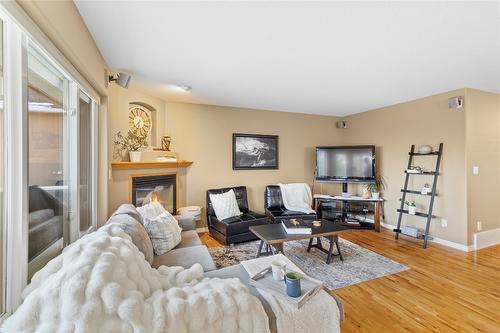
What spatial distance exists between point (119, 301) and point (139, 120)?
135 inches

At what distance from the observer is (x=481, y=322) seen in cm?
195

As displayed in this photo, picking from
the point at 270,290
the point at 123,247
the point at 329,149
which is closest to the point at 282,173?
the point at 329,149

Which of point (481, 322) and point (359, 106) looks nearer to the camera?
point (481, 322)

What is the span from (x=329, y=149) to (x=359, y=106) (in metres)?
1.02

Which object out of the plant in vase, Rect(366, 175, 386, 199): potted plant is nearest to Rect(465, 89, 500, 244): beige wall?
the plant in vase

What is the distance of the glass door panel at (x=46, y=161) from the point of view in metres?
1.31

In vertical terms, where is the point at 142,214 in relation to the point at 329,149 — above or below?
below

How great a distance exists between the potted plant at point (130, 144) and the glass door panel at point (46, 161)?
→ 1496 mm

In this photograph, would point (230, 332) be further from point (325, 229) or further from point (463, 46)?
point (463, 46)

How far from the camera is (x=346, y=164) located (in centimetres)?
489

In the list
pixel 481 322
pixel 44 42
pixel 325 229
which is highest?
pixel 44 42

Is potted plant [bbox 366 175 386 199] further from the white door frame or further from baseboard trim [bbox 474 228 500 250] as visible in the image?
the white door frame

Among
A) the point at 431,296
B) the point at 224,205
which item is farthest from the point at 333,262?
the point at 224,205

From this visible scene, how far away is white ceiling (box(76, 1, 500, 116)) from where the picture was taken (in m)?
1.71
